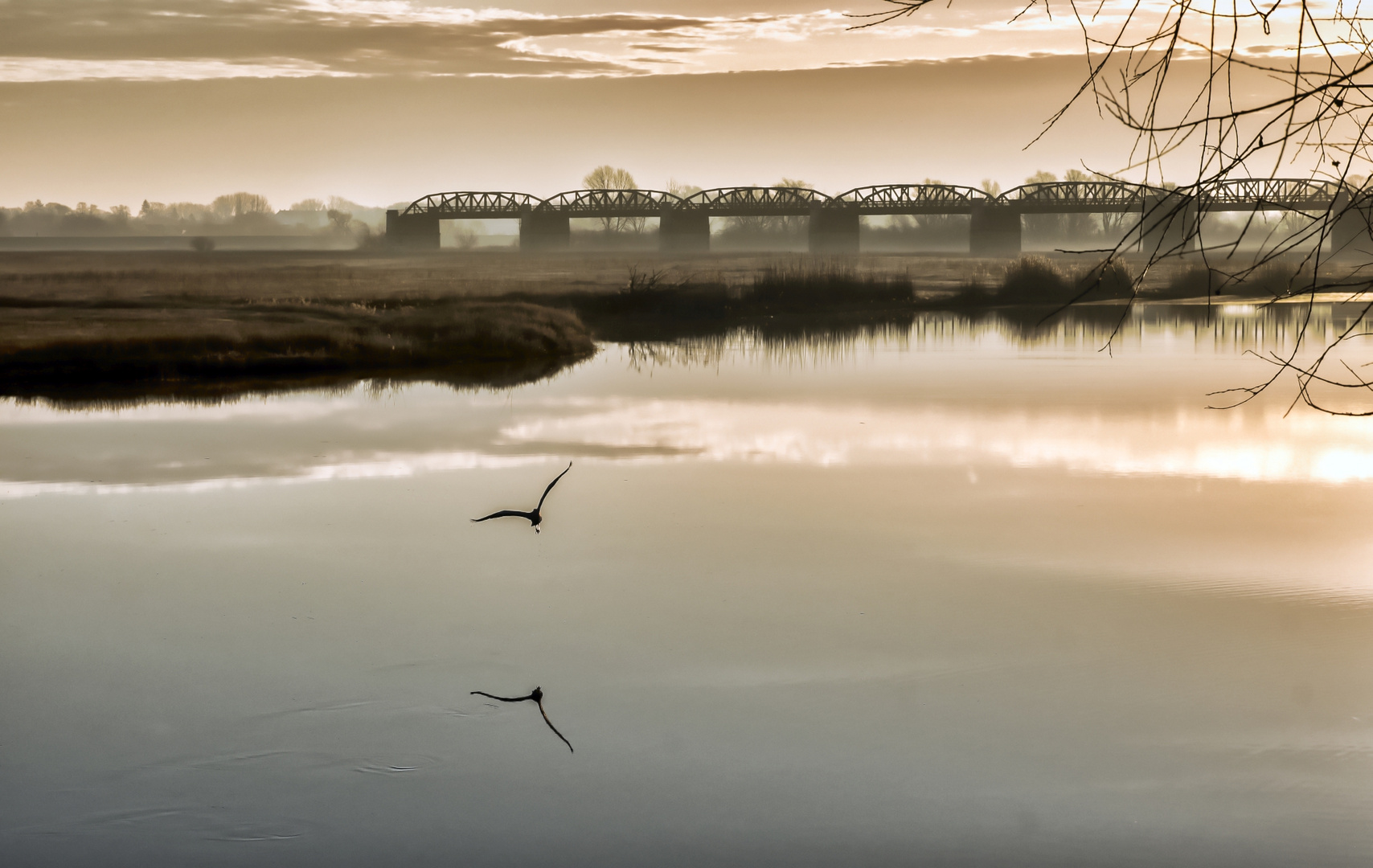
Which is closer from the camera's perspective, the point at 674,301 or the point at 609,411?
the point at 609,411

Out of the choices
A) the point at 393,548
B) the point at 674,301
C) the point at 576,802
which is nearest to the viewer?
the point at 576,802

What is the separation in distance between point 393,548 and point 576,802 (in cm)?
781

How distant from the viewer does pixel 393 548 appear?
15.2 meters

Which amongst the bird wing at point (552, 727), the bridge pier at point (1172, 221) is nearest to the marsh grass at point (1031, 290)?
the bird wing at point (552, 727)

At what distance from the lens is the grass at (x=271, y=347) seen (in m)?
Answer: 34.7

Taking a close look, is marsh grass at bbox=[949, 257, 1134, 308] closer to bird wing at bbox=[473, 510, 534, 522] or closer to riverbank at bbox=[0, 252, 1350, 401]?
riverbank at bbox=[0, 252, 1350, 401]

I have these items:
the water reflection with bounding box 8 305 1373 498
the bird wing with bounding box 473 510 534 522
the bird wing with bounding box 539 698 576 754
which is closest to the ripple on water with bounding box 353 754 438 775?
the bird wing with bounding box 539 698 576 754

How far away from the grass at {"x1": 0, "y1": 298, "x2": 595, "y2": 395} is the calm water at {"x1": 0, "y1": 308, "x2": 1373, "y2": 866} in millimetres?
11550

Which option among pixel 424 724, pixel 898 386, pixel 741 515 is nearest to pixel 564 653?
pixel 424 724

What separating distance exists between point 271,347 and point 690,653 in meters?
30.9

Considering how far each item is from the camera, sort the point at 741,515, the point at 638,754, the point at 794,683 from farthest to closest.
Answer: the point at 741,515 < the point at 794,683 < the point at 638,754

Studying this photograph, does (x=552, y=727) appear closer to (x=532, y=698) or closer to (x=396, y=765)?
(x=532, y=698)

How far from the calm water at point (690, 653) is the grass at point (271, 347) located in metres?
11.6

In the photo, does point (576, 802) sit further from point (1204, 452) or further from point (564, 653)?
point (1204, 452)
